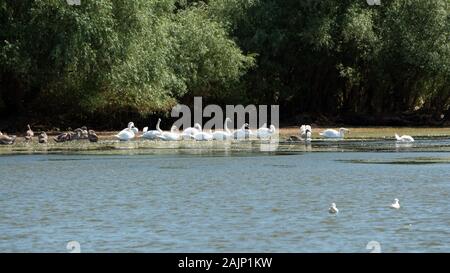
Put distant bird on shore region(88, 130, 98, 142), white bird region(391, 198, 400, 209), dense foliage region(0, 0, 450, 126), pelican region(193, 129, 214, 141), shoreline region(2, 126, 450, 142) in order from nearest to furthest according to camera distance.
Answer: white bird region(391, 198, 400, 209) → distant bird on shore region(88, 130, 98, 142) → pelican region(193, 129, 214, 141) → dense foliage region(0, 0, 450, 126) → shoreline region(2, 126, 450, 142)

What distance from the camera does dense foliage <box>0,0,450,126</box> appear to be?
139 ft

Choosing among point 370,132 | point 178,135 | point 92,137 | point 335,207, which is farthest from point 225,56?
point 335,207

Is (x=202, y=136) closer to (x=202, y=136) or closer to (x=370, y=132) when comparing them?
(x=202, y=136)

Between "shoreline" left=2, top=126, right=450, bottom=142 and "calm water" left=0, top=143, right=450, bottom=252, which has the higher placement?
"shoreline" left=2, top=126, right=450, bottom=142

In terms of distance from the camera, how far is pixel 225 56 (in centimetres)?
5372

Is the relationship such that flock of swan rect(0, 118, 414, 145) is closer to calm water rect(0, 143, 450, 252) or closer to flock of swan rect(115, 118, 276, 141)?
flock of swan rect(115, 118, 276, 141)

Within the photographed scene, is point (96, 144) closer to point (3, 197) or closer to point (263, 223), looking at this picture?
point (3, 197)

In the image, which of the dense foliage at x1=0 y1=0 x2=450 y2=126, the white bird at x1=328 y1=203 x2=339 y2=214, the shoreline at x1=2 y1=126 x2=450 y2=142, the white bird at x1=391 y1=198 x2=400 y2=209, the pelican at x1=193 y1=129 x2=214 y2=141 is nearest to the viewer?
the white bird at x1=328 y1=203 x2=339 y2=214

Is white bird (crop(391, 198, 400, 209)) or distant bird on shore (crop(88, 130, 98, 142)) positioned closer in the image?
white bird (crop(391, 198, 400, 209))

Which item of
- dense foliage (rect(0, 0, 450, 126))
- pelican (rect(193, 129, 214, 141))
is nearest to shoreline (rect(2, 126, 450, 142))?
dense foliage (rect(0, 0, 450, 126))

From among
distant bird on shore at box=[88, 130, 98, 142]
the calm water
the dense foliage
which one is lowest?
the calm water

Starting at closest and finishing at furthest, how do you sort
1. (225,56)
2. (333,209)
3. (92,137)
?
1. (333,209)
2. (92,137)
3. (225,56)

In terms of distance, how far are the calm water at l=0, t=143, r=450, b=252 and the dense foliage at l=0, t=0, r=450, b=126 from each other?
467 inches

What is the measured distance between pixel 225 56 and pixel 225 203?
114ft
